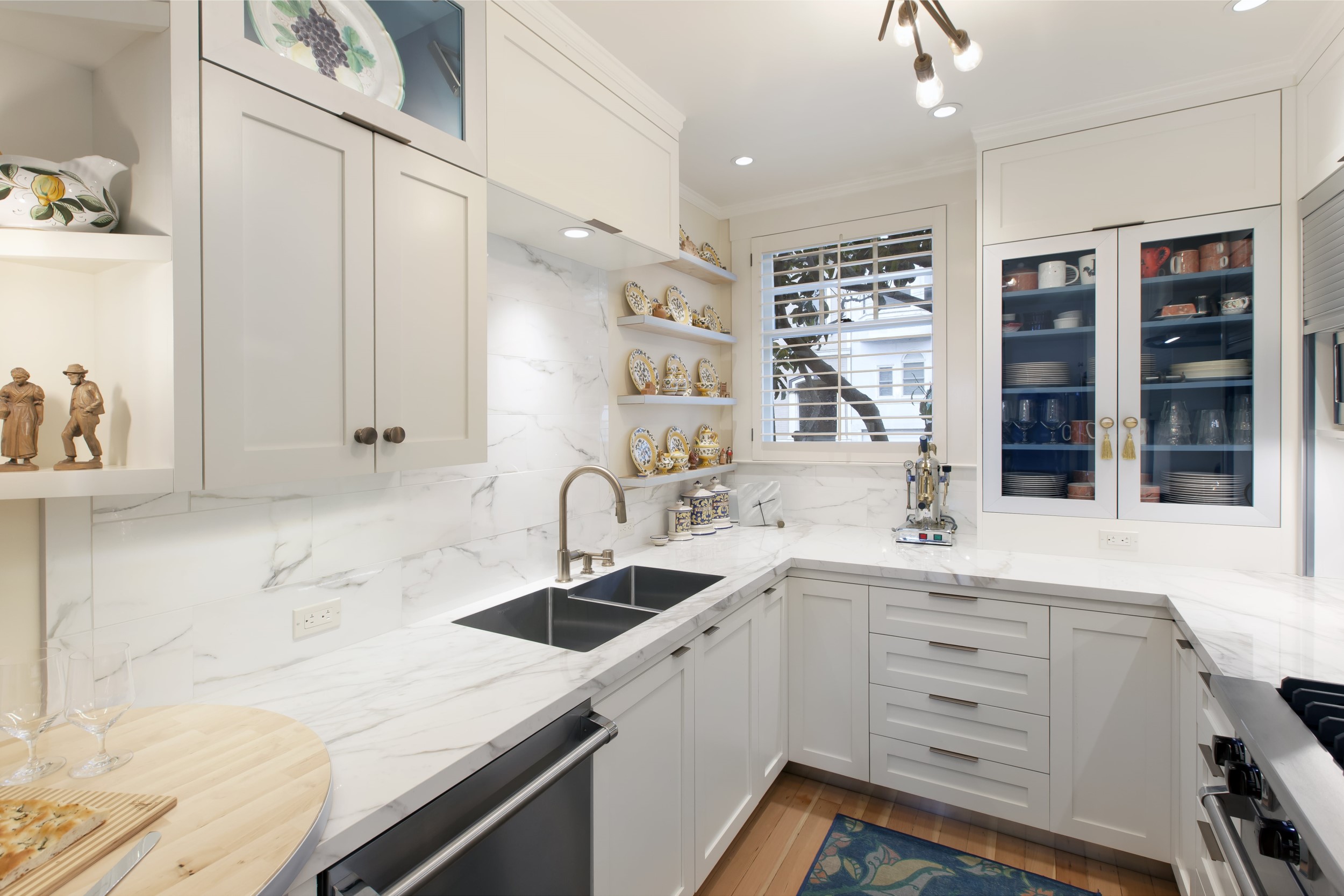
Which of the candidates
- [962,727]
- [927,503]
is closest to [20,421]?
[962,727]

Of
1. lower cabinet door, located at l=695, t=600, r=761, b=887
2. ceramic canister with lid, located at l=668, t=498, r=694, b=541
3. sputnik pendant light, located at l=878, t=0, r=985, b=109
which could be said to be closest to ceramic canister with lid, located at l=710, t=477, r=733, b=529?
ceramic canister with lid, located at l=668, t=498, r=694, b=541

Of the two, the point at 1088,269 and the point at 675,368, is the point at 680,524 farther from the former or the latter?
the point at 1088,269

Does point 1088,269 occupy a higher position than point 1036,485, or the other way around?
point 1088,269

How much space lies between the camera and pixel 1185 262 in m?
2.20

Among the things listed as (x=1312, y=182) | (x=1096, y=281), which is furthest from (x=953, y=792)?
(x=1312, y=182)

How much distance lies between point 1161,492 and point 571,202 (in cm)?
225

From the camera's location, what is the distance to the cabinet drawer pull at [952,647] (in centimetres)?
215

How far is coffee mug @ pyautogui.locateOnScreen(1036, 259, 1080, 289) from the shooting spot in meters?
2.36

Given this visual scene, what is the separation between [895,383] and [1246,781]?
6.76 feet

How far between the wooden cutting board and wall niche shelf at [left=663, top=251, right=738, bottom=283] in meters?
2.10

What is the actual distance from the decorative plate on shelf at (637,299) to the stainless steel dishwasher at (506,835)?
66.6 inches

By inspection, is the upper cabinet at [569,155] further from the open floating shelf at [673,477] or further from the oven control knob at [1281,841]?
the oven control knob at [1281,841]

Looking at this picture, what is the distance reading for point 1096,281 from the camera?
2.30m

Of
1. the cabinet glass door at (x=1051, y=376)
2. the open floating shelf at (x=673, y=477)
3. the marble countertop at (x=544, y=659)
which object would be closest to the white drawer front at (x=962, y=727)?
the marble countertop at (x=544, y=659)
